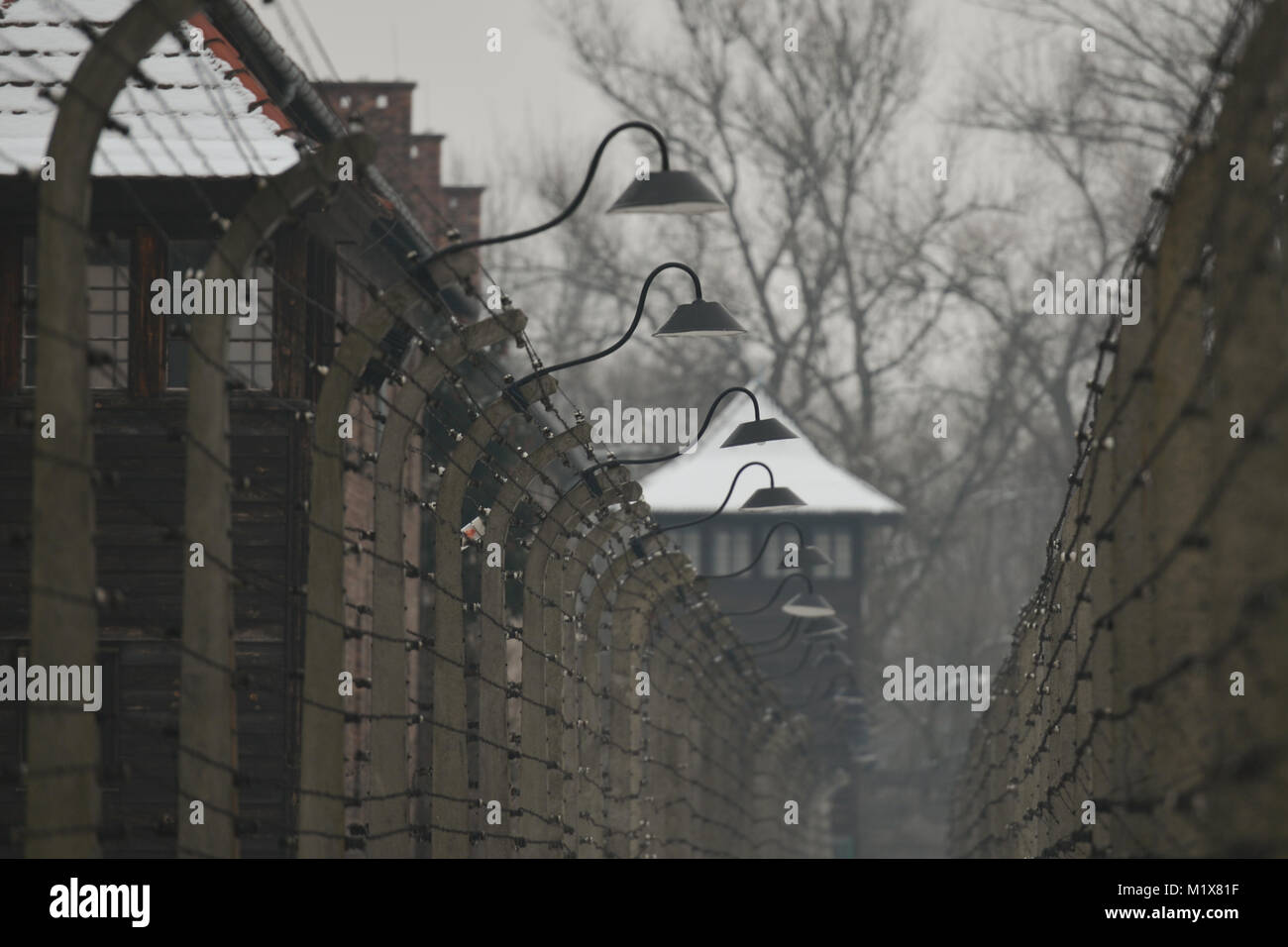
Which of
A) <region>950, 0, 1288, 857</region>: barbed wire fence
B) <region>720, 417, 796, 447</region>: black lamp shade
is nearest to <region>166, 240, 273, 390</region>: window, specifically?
<region>720, 417, 796, 447</region>: black lamp shade

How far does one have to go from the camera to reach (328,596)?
439 cm

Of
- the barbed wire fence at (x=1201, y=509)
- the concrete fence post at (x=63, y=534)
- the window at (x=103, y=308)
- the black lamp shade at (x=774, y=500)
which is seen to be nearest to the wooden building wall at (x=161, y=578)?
the window at (x=103, y=308)

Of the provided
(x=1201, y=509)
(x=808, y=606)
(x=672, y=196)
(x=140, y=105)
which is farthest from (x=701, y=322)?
(x=808, y=606)

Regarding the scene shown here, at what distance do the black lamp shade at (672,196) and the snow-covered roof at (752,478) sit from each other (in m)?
27.1

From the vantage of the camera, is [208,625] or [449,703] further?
[449,703]

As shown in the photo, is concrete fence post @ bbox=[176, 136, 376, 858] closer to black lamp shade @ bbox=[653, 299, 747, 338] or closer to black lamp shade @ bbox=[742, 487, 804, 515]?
black lamp shade @ bbox=[653, 299, 747, 338]

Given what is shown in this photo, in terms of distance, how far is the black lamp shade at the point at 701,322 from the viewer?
9594mm

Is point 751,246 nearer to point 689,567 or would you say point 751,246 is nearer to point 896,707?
point 896,707

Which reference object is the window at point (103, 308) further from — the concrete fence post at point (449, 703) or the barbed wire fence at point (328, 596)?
the concrete fence post at point (449, 703)

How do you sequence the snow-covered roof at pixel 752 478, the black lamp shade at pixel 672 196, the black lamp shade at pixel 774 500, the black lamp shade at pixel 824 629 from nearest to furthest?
1. the black lamp shade at pixel 672 196
2. the black lamp shade at pixel 774 500
3. the black lamp shade at pixel 824 629
4. the snow-covered roof at pixel 752 478

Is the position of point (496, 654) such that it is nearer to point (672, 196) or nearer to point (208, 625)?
point (672, 196)

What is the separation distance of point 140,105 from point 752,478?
81.8ft

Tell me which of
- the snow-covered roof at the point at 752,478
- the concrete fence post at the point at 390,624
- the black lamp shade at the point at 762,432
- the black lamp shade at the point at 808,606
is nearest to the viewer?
the concrete fence post at the point at 390,624

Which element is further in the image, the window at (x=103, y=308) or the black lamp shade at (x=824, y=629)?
the black lamp shade at (x=824, y=629)
